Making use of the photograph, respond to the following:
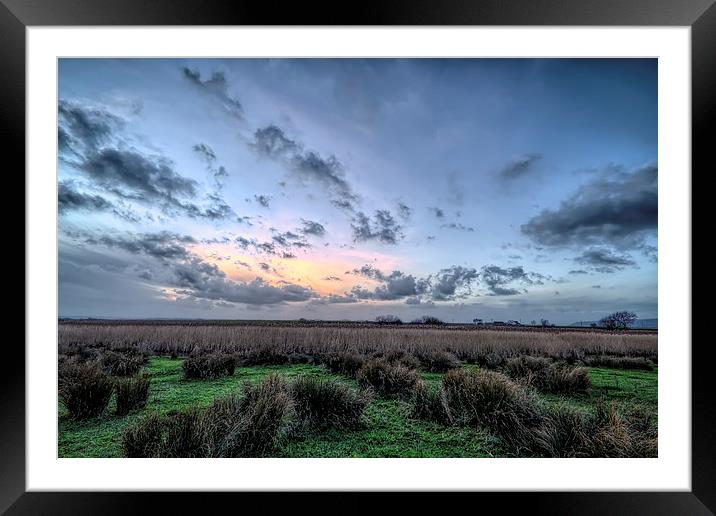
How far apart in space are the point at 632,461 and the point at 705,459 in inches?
8.6

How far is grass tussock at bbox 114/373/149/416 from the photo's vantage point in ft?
7.39

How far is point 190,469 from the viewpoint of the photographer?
118cm

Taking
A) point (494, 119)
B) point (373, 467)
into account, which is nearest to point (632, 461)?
point (373, 467)

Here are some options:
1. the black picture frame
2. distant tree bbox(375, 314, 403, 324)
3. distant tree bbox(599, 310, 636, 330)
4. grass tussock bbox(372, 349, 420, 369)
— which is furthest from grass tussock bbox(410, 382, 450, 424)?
distant tree bbox(599, 310, 636, 330)

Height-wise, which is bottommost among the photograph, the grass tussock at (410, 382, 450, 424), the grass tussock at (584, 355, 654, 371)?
the grass tussock at (584, 355, 654, 371)

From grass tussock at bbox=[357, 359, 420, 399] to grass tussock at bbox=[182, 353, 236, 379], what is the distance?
1.58m

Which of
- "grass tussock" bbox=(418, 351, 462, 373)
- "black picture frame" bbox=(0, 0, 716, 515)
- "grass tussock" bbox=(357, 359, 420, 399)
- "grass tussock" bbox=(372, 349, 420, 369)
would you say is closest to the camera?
"black picture frame" bbox=(0, 0, 716, 515)

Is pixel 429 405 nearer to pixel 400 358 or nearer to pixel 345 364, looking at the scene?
pixel 345 364

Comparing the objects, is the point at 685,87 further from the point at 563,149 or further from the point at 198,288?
the point at 198,288

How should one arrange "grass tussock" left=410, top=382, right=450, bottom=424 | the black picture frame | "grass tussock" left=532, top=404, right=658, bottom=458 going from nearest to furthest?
the black picture frame
"grass tussock" left=532, top=404, right=658, bottom=458
"grass tussock" left=410, top=382, right=450, bottom=424

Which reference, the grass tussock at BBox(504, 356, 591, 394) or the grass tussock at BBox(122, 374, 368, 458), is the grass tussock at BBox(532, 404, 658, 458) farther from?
the grass tussock at BBox(122, 374, 368, 458)

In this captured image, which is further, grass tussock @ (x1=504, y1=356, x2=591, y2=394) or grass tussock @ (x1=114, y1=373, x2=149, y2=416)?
grass tussock @ (x1=504, y1=356, x2=591, y2=394)
